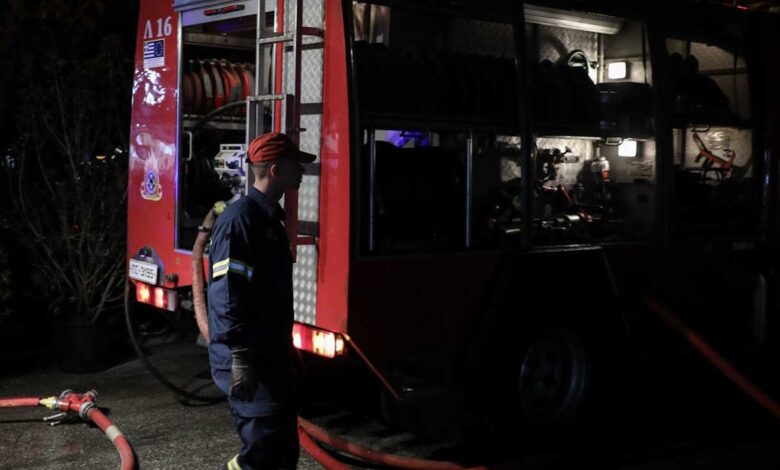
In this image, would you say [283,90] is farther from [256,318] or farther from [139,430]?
[139,430]

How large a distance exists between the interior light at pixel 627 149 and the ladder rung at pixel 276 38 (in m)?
2.58

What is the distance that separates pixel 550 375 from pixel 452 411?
1.05 meters

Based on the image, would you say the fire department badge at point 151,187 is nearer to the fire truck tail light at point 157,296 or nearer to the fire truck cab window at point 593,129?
the fire truck tail light at point 157,296

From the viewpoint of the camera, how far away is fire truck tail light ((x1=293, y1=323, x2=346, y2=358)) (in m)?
5.38

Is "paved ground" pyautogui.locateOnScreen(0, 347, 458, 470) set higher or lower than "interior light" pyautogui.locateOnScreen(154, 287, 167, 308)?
lower

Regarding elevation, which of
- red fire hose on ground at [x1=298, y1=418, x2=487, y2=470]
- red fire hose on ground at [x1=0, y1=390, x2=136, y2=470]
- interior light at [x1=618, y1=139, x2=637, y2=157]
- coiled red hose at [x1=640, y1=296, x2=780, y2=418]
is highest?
interior light at [x1=618, y1=139, x2=637, y2=157]

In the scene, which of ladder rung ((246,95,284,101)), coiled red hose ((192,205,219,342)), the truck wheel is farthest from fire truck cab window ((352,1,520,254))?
coiled red hose ((192,205,219,342))

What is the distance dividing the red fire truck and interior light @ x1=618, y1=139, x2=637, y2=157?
0.01 metres

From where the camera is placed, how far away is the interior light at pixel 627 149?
697 centimetres

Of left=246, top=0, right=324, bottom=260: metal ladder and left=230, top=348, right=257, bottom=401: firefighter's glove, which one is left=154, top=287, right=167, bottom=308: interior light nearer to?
left=246, top=0, right=324, bottom=260: metal ladder

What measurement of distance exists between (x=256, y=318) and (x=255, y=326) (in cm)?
3

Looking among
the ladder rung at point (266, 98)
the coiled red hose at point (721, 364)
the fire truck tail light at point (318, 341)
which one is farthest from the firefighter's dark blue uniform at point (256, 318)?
the coiled red hose at point (721, 364)

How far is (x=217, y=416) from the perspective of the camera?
6801mm

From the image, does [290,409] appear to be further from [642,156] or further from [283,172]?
[642,156]
